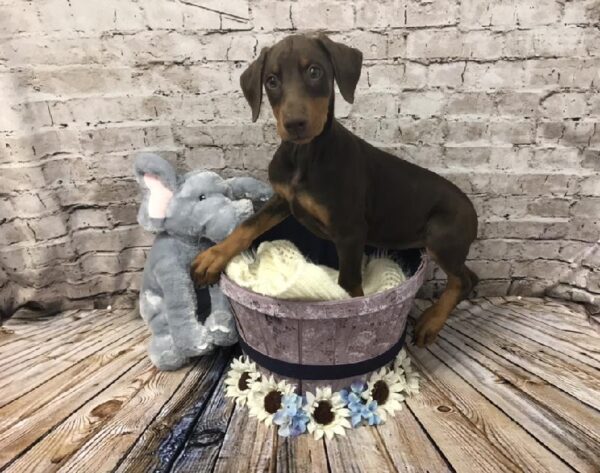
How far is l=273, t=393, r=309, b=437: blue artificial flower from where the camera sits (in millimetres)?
1202

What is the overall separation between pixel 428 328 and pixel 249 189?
714 millimetres

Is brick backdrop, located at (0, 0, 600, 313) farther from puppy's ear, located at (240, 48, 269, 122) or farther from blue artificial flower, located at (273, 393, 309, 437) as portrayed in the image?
blue artificial flower, located at (273, 393, 309, 437)

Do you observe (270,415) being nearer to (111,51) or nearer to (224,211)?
(224,211)

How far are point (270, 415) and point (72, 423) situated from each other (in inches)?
20.1

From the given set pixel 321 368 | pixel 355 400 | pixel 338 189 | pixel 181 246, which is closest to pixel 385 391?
pixel 355 400

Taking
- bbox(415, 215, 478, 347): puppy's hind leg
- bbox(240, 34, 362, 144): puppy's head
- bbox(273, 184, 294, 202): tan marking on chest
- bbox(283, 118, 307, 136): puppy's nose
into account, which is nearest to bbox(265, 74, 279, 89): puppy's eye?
bbox(240, 34, 362, 144): puppy's head

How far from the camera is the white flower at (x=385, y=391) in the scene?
128cm

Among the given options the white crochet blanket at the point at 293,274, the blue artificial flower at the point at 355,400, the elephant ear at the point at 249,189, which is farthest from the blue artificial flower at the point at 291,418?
the elephant ear at the point at 249,189

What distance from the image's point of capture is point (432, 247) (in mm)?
1412

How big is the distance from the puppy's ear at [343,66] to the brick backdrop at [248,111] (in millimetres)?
441

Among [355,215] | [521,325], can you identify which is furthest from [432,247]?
[521,325]

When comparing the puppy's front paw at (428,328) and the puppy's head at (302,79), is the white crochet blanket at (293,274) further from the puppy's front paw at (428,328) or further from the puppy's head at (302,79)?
the puppy's head at (302,79)

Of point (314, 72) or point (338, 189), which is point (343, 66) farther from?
point (338, 189)

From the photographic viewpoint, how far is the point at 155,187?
4.75 ft
